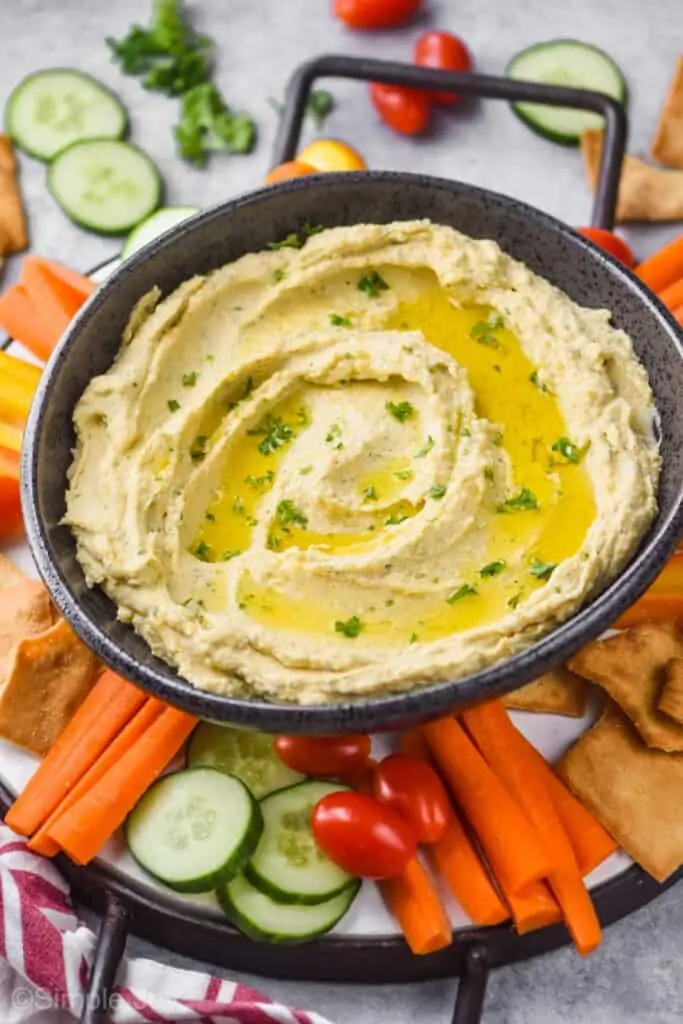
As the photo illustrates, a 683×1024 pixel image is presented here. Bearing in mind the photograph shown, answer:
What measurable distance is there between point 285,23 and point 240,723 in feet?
11.4

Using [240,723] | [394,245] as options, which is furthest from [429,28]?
Answer: [240,723]

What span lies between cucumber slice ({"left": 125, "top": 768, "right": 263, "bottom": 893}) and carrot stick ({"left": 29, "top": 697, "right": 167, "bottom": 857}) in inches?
5.1

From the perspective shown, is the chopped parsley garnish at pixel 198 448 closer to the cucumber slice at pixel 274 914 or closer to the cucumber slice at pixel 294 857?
the cucumber slice at pixel 294 857

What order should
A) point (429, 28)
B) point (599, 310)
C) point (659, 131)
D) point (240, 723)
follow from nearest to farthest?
point (240, 723)
point (599, 310)
point (659, 131)
point (429, 28)

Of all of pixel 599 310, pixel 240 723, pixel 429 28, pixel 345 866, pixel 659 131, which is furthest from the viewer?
pixel 429 28

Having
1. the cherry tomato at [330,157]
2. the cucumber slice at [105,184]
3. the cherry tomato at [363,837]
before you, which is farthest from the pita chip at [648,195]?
the cherry tomato at [363,837]

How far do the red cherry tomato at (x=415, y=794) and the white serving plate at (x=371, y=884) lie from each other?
0.13 metres

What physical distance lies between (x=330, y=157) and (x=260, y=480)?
5.74 feet

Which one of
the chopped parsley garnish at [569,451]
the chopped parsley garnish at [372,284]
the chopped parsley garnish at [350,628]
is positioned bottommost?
the chopped parsley garnish at [350,628]

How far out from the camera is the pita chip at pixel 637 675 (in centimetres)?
374

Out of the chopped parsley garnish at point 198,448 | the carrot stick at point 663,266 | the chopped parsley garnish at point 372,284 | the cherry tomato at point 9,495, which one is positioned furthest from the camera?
the carrot stick at point 663,266

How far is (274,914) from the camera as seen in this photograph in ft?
11.7

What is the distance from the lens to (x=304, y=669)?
10.9 ft

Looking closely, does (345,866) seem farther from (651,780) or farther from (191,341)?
(191,341)
